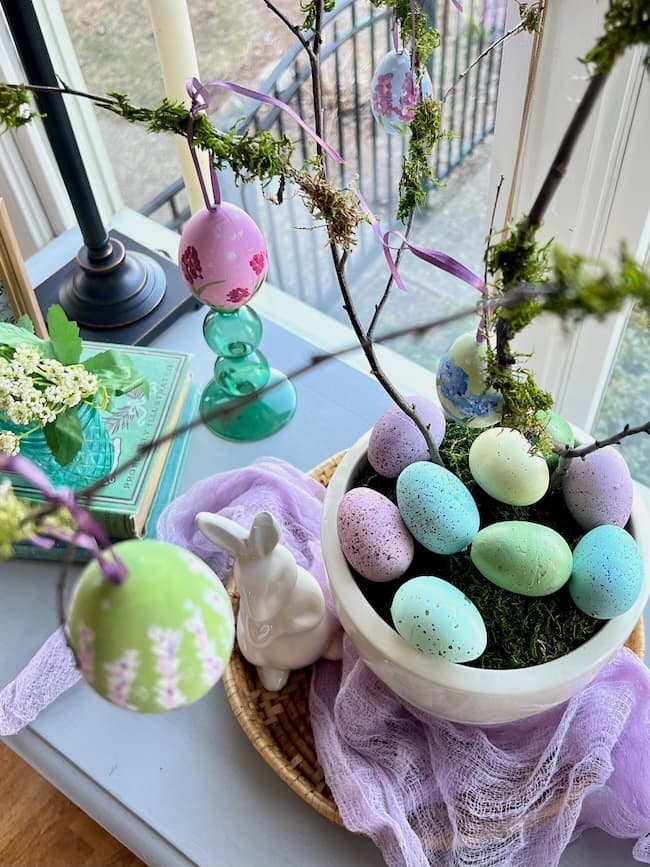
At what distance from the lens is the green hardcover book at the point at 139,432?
28.8 inches

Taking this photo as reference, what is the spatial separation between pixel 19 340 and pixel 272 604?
0.28m

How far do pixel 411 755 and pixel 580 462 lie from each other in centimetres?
24

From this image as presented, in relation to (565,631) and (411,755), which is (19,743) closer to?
(411,755)

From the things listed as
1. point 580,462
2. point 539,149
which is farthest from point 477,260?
point 580,462

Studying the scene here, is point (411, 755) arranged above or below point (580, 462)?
below

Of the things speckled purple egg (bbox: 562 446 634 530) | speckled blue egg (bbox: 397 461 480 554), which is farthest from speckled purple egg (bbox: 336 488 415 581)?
speckled purple egg (bbox: 562 446 634 530)

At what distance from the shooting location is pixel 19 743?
71cm

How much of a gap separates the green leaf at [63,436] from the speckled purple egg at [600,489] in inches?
14.2

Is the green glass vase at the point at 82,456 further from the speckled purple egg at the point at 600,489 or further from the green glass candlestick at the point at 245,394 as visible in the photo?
the speckled purple egg at the point at 600,489

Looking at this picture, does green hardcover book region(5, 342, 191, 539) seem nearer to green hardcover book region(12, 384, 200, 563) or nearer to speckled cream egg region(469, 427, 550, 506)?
green hardcover book region(12, 384, 200, 563)

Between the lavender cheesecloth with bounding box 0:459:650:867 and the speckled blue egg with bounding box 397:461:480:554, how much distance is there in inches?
5.6

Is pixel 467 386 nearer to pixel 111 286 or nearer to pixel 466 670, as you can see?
pixel 466 670

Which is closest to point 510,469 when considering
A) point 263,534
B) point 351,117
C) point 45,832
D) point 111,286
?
point 263,534

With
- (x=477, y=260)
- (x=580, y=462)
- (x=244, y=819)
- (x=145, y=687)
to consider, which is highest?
(x=145, y=687)
